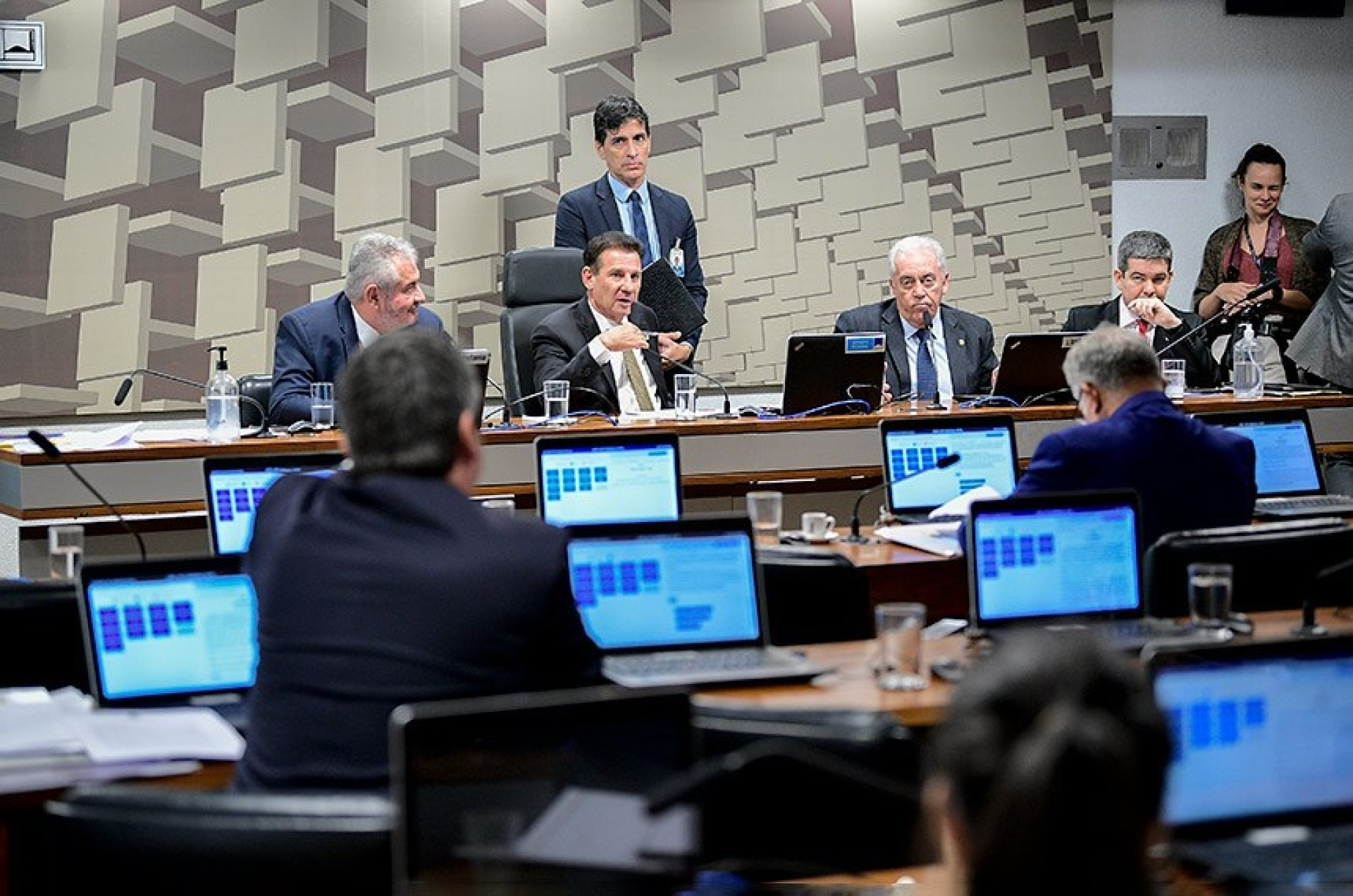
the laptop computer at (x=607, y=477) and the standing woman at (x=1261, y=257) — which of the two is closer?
the laptop computer at (x=607, y=477)

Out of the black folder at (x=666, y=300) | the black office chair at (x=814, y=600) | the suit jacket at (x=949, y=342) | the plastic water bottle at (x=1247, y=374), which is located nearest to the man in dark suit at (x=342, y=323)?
the black folder at (x=666, y=300)

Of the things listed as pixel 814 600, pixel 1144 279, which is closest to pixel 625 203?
pixel 1144 279

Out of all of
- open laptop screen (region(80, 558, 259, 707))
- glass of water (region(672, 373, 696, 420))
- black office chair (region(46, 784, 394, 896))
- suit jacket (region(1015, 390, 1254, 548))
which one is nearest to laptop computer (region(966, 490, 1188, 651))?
suit jacket (region(1015, 390, 1254, 548))

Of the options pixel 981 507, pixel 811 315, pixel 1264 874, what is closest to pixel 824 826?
pixel 1264 874

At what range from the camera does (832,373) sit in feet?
19.1

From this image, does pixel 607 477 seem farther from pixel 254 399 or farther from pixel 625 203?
pixel 625 203

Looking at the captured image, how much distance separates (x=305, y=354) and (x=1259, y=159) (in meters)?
5.25

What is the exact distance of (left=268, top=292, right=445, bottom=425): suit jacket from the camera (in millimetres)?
5652

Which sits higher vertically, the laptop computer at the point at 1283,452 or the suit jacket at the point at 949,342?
the suit jacket at the point at 949,342

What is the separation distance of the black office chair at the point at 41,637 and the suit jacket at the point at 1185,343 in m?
4.72

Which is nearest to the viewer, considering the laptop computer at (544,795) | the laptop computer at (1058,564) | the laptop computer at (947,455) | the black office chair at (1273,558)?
the laptop computer at (544,795)

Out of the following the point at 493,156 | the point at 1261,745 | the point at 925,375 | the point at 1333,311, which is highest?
the point at 493,156

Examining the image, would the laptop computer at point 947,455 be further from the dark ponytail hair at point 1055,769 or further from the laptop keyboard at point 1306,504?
the dark ponytail hair at point 1055,769

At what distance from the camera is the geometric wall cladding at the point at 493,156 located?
23.1 ft
